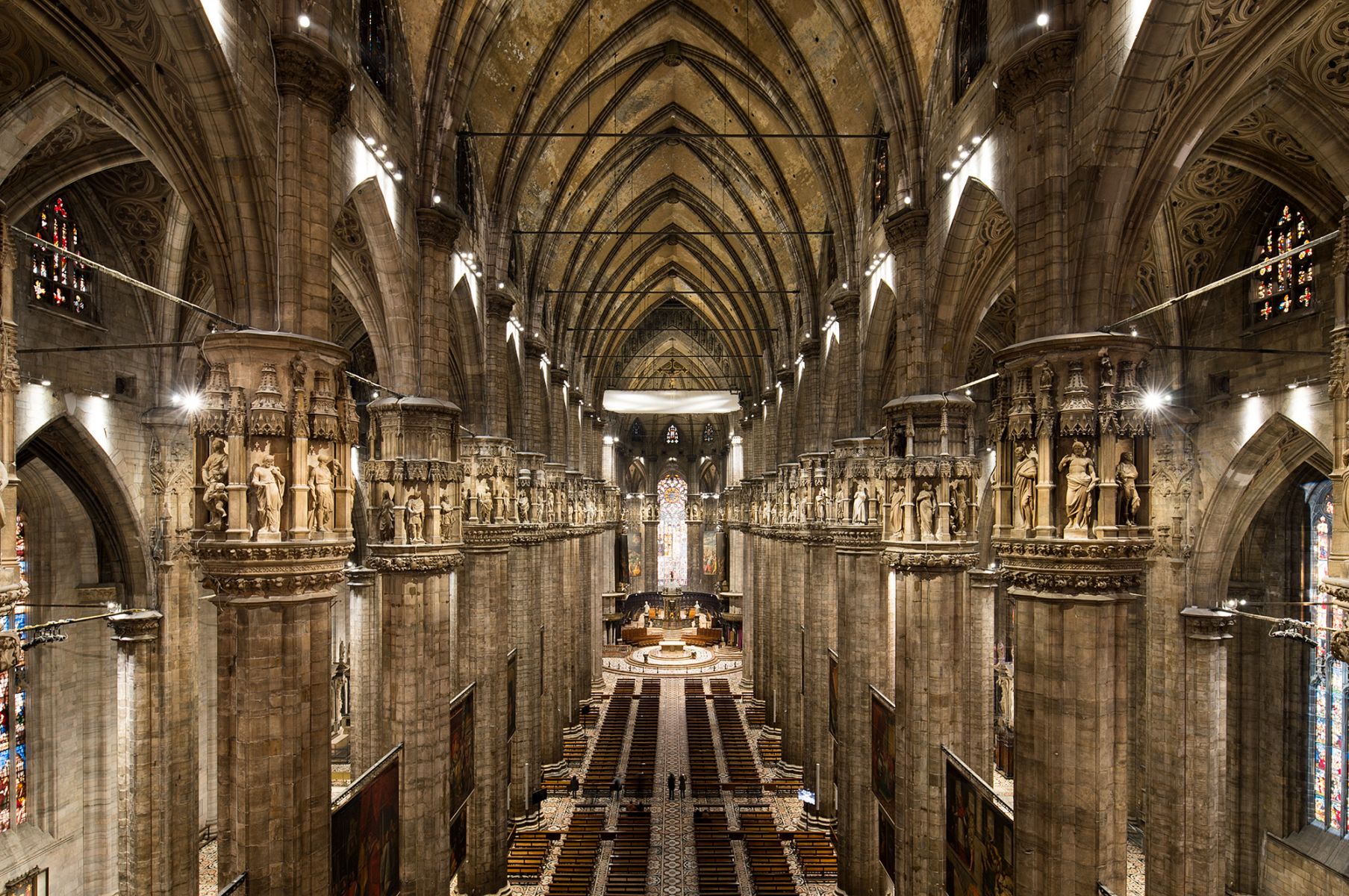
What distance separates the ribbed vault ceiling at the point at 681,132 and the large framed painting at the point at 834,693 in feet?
38.8

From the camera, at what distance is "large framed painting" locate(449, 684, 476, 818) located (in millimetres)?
17781

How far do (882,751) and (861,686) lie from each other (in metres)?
2.79

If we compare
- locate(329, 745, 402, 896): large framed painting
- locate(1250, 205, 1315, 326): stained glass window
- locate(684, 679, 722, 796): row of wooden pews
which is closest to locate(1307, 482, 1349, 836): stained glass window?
locate(1250, 205, 1315, 326): stained glass window

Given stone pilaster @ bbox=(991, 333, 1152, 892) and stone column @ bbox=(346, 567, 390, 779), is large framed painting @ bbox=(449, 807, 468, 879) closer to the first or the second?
stone column @ bbox=(346, 567, 390, 779)

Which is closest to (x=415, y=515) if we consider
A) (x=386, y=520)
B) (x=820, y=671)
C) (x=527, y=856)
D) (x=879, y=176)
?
(x=386, y=520)

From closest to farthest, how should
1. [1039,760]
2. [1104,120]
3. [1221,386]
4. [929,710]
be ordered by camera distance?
[1104,120] → [1039,760] → [929,710] → [1221,386]

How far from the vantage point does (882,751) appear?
716 inches

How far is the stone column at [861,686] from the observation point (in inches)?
Result: 808

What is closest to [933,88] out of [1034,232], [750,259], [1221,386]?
[1034,232]

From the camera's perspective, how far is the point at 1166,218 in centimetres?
1847

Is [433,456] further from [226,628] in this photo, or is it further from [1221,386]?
[1221,386]


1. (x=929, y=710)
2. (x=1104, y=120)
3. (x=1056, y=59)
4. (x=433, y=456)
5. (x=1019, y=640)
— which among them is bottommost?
(x=929, y=710)

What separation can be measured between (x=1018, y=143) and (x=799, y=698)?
26.0 metres

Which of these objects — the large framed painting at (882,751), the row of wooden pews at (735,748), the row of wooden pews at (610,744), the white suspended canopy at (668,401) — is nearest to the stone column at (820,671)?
the row of wooden pews at (735,748)
